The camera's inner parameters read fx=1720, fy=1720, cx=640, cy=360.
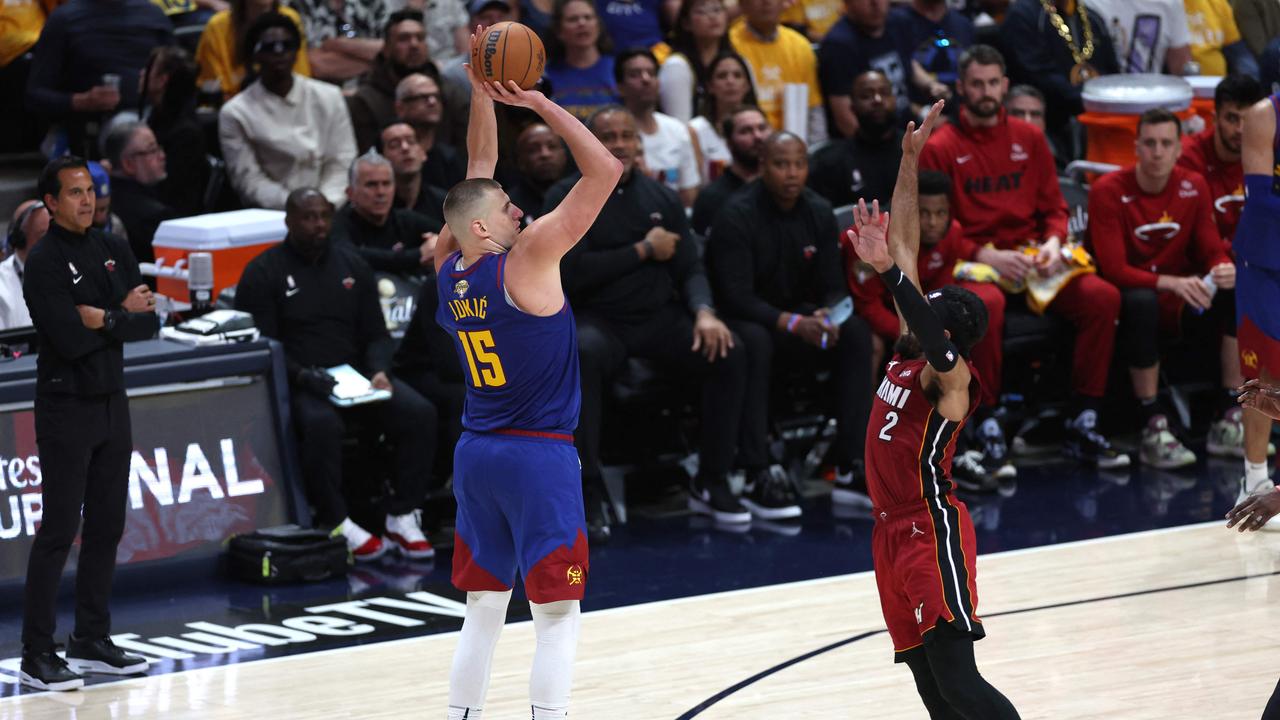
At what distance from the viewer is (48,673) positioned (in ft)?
20.9

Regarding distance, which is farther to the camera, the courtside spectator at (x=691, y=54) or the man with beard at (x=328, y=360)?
the courtside spectator at (x=691, y=54)

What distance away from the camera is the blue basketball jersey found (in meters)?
5.04

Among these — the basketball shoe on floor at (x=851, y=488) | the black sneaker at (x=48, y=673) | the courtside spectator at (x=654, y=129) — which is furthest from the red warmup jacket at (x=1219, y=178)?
the black sneaker at (x=48, y=673)

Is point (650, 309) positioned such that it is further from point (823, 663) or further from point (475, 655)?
point (475, 655)

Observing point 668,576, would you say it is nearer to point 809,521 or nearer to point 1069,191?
point 809,521

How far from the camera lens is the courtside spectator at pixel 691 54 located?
34.9ft

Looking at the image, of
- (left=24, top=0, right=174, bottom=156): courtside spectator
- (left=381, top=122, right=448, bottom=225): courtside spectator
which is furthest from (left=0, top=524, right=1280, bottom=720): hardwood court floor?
(left=24, top=0, right=174, bottom=156): courtside spectator

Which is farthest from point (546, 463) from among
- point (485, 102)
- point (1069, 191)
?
point (1069, 191)

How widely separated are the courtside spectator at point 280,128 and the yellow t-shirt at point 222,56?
414 millimetres

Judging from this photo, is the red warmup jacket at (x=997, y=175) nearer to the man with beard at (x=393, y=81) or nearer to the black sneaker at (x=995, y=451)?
the black sneaker at (x=995, y=451)

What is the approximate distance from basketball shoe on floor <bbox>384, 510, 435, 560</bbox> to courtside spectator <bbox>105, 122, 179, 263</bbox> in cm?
226

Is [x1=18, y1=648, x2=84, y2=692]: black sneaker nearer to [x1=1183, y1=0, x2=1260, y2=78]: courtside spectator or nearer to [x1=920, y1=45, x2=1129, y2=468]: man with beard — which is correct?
[x1=920, y1=45, x2=1129, y2=468]: man with beard

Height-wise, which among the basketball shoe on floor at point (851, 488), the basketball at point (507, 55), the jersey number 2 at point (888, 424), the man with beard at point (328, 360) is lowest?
the basketball shoe on floor at point (851, 488)

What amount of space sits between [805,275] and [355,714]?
13.7ft
